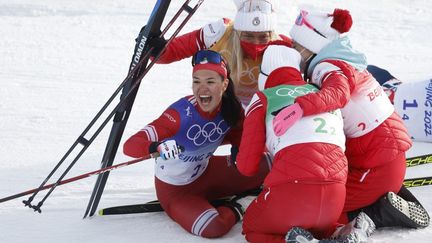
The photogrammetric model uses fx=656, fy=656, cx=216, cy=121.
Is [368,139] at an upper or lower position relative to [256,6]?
lower

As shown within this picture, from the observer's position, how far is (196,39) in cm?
437

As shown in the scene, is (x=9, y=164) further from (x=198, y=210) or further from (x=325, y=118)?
(x=325, y=118)

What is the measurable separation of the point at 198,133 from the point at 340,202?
90 centimetres

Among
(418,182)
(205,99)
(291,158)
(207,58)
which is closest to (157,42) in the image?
(207,58)

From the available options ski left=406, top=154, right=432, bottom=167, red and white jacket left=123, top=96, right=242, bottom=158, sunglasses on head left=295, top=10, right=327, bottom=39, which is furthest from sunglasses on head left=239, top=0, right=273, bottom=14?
ski left=406, top=154, right=432, bottom=167

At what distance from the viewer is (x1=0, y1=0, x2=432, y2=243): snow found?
3.56 metres

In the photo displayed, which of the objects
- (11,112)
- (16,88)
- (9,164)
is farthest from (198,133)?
(16,88)

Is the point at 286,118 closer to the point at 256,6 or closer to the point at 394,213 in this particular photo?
the point at 394,213

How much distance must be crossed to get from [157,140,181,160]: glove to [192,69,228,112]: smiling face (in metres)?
0.33

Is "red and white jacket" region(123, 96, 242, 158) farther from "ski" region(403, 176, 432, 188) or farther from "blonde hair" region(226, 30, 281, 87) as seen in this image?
"ski" region(403, 176, 432, 188)

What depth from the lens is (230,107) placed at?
3.64 meters

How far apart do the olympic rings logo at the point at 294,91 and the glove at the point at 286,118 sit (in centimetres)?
12

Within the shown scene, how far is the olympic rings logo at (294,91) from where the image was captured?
311 centimetres

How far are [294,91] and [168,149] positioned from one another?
682 millimetres
